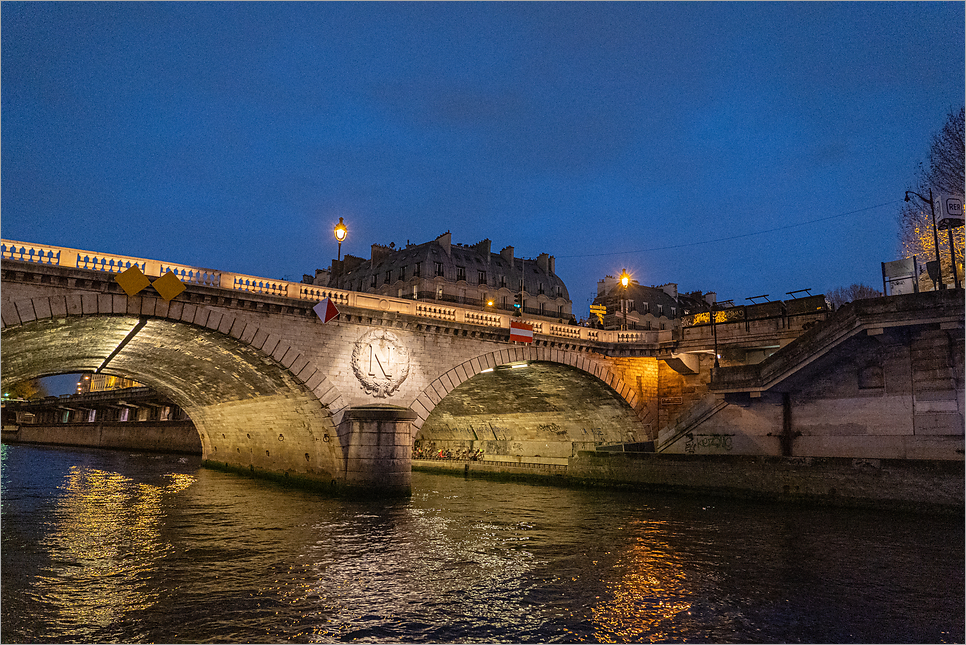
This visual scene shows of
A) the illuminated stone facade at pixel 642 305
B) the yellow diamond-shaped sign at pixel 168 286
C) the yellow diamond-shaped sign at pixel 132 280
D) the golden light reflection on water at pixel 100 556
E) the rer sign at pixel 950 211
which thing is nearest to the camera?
the golden light reflection on water at pixel 100 556

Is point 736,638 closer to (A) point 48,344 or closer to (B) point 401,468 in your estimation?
(B) point 401,468

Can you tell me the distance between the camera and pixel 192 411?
39.5 metres

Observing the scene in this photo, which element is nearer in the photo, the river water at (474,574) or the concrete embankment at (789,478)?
the river water at (474,574)

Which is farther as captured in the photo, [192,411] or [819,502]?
[192,411]

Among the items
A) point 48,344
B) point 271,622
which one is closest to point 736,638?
point 271,622

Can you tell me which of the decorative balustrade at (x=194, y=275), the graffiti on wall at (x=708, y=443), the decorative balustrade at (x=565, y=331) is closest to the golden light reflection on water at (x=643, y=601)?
the graffiti on wall at (x=708, y=443)

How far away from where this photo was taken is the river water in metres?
8.42

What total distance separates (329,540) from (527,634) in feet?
27.2

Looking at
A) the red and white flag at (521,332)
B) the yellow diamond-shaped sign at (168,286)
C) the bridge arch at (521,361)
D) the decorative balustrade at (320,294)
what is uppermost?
the decorative balustrade at (320,294)

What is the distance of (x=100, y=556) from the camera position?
1269cm

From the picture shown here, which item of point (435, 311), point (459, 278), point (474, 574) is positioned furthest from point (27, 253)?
point (459, 278)

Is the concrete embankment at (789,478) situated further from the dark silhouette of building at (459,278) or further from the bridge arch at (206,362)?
the dark silhouette of building at (459,278)

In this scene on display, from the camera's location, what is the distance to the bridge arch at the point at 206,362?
20141mm

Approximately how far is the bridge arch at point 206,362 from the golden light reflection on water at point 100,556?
19.2ft
